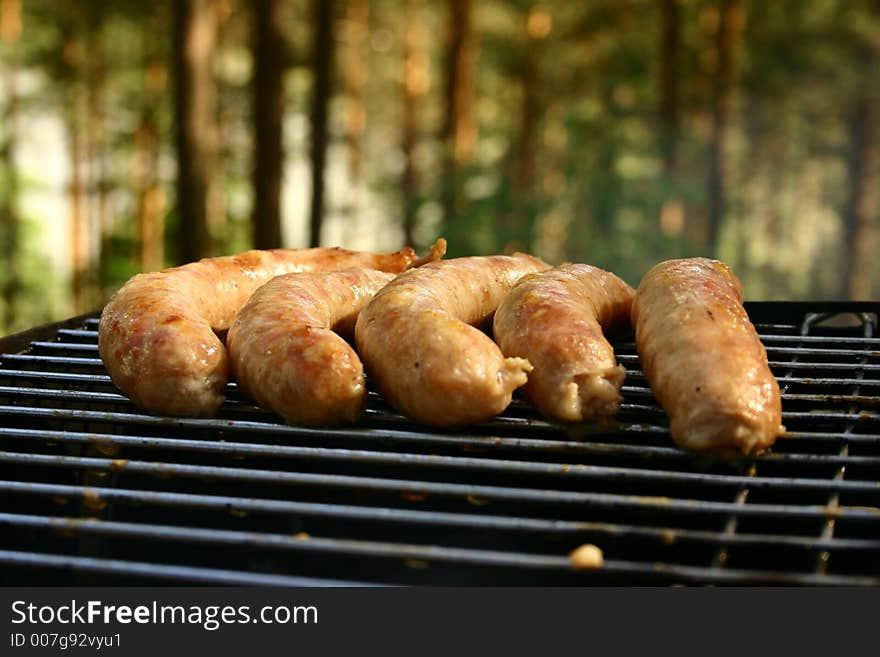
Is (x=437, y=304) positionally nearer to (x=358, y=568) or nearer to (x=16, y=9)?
(x=358, y=568)

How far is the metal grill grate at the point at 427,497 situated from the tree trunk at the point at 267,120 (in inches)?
335

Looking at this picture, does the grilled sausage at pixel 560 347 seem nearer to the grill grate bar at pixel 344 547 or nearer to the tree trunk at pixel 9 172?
the grill grate bar at pixel 344 547

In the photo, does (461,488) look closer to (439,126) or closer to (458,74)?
(458,74)

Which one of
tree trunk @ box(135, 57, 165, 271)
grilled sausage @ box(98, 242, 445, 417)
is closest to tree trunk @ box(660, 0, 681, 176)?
tree trunk @ box(135, 57, 165, 271)

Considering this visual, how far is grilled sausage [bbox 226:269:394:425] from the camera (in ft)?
9.14

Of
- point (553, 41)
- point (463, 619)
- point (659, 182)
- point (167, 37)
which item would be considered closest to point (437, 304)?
point (463, 619)

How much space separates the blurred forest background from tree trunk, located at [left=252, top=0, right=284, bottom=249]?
3 centimetres

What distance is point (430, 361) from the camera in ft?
8.99

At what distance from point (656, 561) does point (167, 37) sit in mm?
23398

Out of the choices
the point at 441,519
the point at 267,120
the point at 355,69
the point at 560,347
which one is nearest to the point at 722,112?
the point at 267,120

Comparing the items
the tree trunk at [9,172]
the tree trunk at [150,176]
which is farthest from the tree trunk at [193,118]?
the tree trunk at [150,176]

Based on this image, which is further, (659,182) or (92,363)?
(659,182)

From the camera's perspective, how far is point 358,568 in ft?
9.22

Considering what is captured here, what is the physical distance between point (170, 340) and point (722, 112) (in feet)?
57.1
